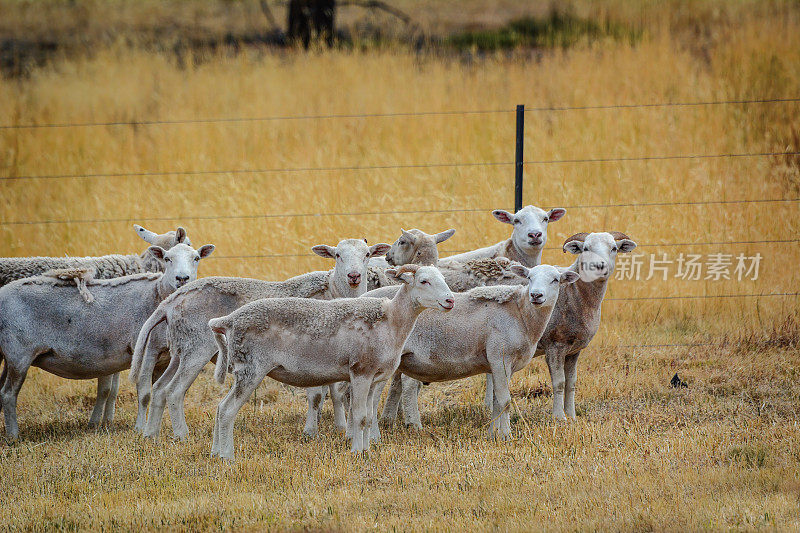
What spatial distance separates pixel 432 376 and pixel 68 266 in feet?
13.9

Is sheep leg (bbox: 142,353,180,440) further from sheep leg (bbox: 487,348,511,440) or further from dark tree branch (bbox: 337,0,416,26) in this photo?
dark tree branch (bbox: 337,0,416,26)

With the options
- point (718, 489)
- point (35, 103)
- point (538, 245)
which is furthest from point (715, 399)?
point (35, 103)

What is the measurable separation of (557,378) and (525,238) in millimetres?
1576

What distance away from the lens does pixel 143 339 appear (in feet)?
27.5

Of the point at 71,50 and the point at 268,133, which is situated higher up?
the point at 71,50

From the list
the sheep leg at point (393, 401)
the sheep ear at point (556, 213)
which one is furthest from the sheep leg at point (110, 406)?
the sheep ear at point (556, 213)

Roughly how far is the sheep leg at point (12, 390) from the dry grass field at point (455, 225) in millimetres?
225

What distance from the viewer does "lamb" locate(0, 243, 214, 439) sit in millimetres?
8672

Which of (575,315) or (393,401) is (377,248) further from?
(575,315)

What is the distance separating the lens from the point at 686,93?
53.9ft

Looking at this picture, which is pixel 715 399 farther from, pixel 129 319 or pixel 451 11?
pixel 451 11

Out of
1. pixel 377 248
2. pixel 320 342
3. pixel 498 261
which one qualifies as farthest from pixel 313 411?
pixel 498 261

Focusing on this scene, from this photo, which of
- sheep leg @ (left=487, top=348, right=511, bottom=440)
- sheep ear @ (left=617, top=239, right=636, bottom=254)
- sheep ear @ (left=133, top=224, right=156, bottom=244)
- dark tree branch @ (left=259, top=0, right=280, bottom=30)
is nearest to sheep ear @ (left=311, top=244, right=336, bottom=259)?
sheep leg @ (left=487, top=348, right=511, bottom=440)

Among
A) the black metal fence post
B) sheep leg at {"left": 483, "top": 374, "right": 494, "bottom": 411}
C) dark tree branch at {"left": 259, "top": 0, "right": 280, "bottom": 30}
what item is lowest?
sheep leg at {"left": 483, "top": 374, "right": 494, "bottom": 411}
